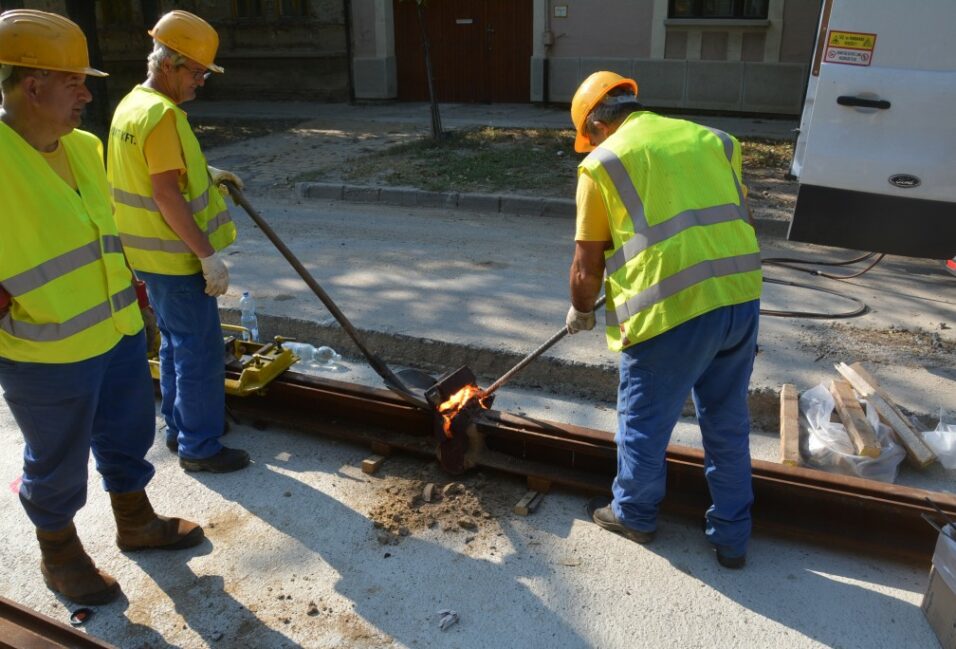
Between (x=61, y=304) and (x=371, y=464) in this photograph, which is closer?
(x=61, y=304)

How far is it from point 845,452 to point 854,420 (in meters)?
0.21

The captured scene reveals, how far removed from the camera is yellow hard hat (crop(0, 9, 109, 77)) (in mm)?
2590

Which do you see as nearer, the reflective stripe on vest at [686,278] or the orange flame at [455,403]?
the reflective stripe on vest at [686,278]

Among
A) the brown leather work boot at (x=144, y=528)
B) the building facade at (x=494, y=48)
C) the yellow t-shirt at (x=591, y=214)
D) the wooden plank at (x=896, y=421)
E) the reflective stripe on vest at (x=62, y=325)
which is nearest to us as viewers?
the reflective stripe on vest at (x=62, y=325)

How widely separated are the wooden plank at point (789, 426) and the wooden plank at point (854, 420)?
21 cm

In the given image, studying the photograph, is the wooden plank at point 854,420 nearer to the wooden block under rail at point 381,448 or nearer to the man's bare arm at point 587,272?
the man's bare arm at point 587,272

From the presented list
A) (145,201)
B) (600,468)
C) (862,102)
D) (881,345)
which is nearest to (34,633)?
(145,201)

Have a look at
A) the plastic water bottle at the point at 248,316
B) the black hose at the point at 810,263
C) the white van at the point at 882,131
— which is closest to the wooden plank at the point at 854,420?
the white van at the point at 882,131

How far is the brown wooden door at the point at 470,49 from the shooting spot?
15148 millimetres

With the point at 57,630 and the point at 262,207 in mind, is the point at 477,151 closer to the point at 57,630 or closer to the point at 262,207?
the point at 262,207

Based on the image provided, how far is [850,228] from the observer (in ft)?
19.2

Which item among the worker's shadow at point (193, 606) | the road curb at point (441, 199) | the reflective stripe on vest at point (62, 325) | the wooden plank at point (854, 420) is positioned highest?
the reflective stripe on vest at point (62, 325)

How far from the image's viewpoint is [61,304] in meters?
2.77

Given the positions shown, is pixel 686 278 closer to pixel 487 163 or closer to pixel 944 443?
pixel 944 443
